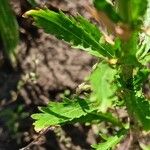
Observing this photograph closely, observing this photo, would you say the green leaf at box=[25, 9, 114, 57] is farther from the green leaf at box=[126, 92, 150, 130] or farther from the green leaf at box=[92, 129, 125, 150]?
the green leaf at box=[92, 129, 125, 150]

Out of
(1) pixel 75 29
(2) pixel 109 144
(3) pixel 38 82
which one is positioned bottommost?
(2) pixel 109 144

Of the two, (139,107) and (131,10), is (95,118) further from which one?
(131,10)

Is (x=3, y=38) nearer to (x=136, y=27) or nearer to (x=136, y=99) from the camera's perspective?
(x=136, y=99)

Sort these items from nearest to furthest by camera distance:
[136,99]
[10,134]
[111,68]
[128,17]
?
1. [128,17]
2. [111,68]
3. [136,99]
4. [10,134]

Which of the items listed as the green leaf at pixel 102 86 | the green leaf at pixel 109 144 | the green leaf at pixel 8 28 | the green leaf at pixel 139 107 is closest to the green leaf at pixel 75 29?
the green leaf at pixel 102 86

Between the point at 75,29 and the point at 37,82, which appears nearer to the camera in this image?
the point at 75,29

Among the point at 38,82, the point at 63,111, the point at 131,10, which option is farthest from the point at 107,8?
the point at 38,82

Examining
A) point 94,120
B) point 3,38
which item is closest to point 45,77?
point 3,38
